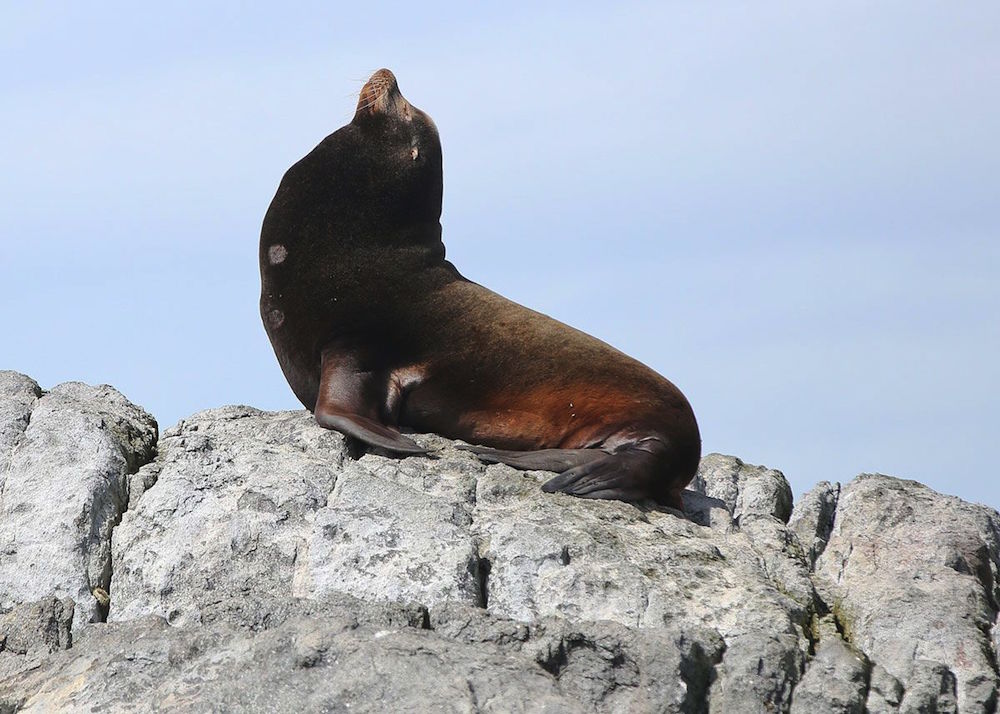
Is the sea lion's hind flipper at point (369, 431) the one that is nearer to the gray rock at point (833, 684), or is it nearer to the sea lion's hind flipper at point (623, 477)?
the sea lion's hind flipper at point (623, 477)

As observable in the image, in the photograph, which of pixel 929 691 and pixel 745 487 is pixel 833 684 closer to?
pixel 929 691

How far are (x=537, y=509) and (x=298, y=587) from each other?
1208mm

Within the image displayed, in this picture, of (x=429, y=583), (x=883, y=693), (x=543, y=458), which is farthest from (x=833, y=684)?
(x=543, y=458)

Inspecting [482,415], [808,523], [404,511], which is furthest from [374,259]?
[808,523]

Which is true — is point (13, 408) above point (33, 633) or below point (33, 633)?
above

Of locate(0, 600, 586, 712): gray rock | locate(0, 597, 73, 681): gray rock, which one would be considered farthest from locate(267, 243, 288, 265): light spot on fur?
locate(0, 600, 586, 712): gray rock

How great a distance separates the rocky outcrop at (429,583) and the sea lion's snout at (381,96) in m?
1.88

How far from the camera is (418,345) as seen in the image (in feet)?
28.2

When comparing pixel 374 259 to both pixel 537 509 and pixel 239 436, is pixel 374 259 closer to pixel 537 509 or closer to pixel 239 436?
pixel 239 436

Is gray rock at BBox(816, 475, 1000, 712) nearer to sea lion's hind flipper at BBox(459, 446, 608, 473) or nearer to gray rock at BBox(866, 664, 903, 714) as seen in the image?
gray rock at BBox(866, 664, 903, 714)

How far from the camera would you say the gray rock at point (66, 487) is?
740cm

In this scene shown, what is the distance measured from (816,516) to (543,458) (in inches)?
69.5

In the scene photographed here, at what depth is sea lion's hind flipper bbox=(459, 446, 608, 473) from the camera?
8.13 m

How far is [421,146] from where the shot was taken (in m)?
9.02
